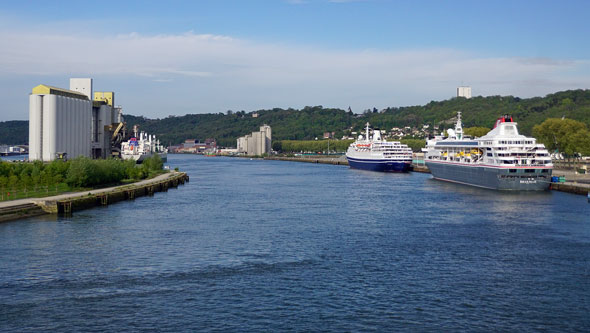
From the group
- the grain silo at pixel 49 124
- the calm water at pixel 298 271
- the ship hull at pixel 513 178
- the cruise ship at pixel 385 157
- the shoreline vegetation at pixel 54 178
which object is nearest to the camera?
the calm water at pixel 298 271

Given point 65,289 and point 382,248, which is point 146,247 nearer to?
point 65,289

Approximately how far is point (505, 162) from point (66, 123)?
93755mm

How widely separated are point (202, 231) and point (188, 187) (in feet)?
146

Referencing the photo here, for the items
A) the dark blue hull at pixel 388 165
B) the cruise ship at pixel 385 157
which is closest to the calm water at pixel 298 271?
the dark blue hull at pixel 388 165

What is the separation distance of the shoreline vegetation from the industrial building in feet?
162

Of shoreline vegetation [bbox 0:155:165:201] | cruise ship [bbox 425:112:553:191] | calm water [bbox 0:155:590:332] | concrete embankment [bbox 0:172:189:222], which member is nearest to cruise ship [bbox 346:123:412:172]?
cruise ship [bbox 425:112:553:191]

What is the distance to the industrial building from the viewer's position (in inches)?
4897

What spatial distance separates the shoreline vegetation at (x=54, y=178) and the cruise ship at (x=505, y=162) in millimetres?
47221

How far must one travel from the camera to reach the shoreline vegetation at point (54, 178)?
60.3 m

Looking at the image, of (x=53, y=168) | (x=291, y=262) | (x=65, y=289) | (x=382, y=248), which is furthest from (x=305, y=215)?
(x=53, y=168)

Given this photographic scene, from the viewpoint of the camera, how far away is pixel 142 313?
23812 mm

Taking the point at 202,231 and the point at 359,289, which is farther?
the point at 202,231

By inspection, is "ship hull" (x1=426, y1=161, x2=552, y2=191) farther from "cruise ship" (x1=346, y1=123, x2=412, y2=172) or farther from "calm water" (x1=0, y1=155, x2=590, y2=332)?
"cruise ship" (x1=346, y1=123, x2=412, y2=172)

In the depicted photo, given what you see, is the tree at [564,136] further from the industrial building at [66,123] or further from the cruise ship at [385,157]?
the industrial building at [66,123]
